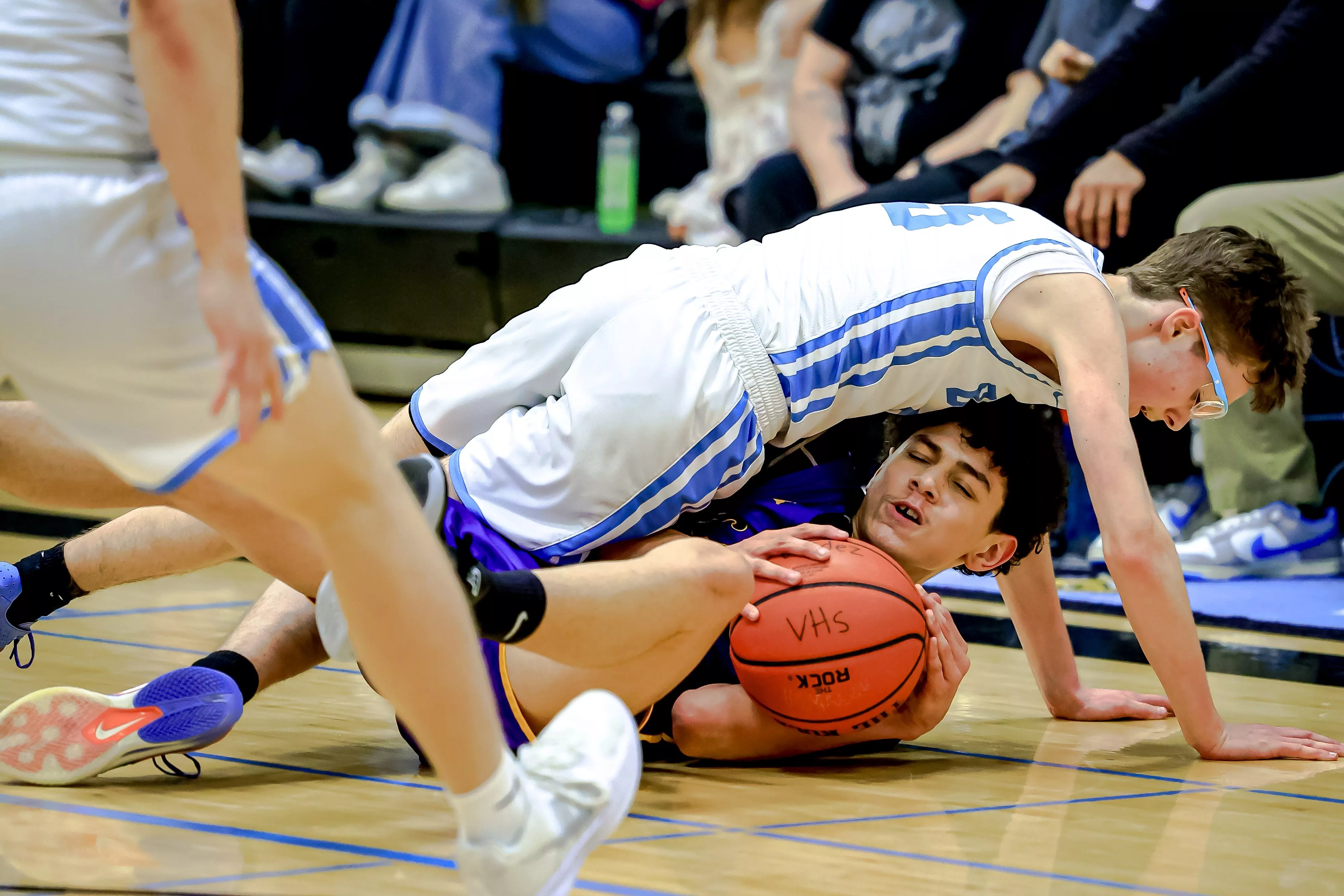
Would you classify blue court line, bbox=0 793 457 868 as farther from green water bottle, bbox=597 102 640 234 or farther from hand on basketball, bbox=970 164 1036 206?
green water bottle, bbox=597 102 640 234

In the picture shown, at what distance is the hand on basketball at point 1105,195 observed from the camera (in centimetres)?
392

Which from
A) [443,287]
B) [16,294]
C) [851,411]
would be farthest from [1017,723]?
[443,287]

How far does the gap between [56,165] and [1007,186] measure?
10.7 feet

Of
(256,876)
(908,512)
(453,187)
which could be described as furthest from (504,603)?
(453,187)

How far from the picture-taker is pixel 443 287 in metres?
5.73

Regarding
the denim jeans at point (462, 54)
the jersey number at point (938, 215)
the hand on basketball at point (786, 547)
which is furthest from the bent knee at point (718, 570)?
the denim jeans at point (462, 54)

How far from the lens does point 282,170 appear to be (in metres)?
5.98

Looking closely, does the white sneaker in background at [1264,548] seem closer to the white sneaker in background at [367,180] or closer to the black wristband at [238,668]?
the black wristband at [238,668]

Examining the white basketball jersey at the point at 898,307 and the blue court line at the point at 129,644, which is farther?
the blue court line at the point at 129,644

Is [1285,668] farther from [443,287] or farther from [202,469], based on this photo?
[443,287]

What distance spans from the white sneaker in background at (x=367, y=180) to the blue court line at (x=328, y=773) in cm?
419

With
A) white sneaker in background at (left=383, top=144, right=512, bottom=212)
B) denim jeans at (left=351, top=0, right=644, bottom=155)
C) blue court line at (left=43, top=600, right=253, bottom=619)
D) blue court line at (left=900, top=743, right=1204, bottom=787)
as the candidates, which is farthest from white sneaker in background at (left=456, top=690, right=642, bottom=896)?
denim jeans at (left=351, top=0, right=644, bottom=155)

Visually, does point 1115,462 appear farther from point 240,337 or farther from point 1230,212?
point 1230,212

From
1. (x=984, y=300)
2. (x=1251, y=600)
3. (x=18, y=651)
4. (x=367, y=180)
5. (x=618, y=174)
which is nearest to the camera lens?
Answer: (x=984, y=300)
